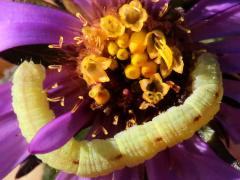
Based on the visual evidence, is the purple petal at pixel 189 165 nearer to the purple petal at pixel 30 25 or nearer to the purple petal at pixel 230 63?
the purple petal at pixel 230 63

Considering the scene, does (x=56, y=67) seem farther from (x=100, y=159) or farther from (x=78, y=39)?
(x=100, y=159)

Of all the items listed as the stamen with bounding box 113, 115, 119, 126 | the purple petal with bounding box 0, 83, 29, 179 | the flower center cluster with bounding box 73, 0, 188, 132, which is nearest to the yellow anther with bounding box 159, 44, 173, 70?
the flower center cluster with bounding box 73, 0, 188, 132

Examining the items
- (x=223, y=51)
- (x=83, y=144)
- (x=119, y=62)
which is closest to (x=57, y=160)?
(x=83, y=144)

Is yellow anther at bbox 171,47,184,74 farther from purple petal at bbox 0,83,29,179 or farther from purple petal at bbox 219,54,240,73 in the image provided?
purple petal at bbox 0,83,29,179

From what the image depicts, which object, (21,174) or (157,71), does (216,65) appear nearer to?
(157,71)

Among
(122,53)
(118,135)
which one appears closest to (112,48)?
(122,53)

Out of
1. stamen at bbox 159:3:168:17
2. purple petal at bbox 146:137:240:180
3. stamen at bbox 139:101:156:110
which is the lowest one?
purple petal at bbox 146:137:240:180
